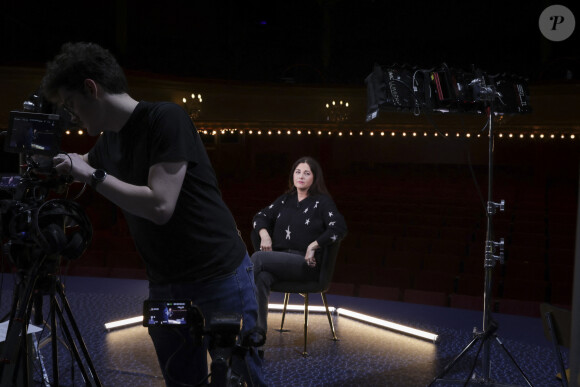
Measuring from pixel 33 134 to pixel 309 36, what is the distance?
1238 centimetres

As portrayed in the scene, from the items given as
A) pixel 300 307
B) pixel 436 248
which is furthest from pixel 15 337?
pixel 436 248

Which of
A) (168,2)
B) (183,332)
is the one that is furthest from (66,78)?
(168,2)

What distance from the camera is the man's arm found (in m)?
1.17

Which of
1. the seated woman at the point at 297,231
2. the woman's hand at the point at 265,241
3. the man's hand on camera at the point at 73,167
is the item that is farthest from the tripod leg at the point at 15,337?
the woman's hand at the point at 265,241

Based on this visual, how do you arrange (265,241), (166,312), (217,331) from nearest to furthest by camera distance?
(217,331), (166,312), (265,241)

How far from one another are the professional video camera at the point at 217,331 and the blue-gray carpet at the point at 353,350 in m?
1.29

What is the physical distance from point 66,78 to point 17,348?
66 centimetres

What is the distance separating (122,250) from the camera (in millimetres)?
5812

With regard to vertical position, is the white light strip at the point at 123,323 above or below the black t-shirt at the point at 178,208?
below

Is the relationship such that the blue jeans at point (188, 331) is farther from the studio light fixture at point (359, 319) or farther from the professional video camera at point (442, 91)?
the studio light fixture at point (359, 319)

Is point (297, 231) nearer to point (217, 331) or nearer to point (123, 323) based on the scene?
point (123, 323)

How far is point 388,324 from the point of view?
136 inches

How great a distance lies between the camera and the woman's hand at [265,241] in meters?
3.26

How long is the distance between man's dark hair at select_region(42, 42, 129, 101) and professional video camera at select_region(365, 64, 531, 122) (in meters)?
1.65
